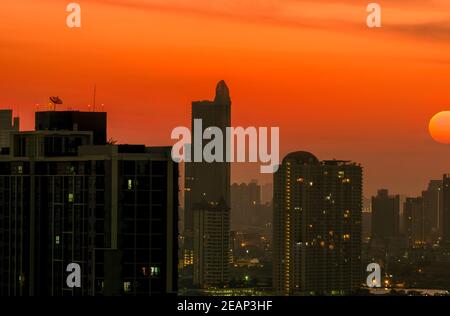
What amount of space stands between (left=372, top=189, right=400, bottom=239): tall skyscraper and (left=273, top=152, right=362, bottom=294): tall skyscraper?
11003mm

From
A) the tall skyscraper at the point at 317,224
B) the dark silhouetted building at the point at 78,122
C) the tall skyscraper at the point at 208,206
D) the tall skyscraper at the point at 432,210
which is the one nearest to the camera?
the dark silhouetted building at the point at 78,122

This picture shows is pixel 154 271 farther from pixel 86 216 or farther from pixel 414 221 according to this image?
pixel 414 221

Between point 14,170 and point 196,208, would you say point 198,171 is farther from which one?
point 14,170

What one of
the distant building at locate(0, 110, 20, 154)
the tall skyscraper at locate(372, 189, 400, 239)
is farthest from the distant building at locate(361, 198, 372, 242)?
the distant building at locate(0, 110, 20, 154)

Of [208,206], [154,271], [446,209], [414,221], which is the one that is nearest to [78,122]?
[154,271]

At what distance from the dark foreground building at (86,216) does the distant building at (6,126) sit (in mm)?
5741

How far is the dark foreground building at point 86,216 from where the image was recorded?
59.6m

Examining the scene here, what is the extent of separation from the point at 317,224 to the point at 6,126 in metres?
85.5

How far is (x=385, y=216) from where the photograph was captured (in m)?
190

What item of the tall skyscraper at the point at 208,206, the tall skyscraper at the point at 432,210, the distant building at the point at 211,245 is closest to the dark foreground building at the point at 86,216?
the tall skyscraper at the point at 208,206

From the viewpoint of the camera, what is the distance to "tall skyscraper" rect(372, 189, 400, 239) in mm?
176000

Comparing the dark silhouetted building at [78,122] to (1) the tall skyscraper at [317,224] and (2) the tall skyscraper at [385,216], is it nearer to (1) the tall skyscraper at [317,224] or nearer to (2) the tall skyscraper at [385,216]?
(1) the tall skyscraper at [317,224]

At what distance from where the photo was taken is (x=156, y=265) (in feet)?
194
